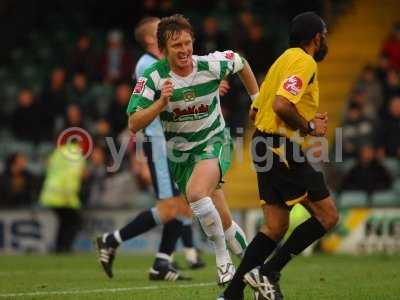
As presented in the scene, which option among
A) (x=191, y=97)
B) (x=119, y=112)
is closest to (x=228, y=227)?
(x=191, y=97)

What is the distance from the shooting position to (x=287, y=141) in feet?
25.3

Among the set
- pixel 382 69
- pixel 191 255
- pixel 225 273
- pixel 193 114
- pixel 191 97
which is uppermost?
pixel 382 69

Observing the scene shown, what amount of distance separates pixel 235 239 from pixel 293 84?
2.13m

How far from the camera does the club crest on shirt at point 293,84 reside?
24.6ft

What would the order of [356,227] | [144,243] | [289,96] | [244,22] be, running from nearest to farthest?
1. [289,96]
2. [356,227]
3. [144,243]
4. [244,22]

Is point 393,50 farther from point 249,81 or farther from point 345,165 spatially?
point 249,81

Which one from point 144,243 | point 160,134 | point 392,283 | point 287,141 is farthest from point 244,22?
point 287,141

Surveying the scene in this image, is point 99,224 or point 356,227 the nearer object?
point 356,227

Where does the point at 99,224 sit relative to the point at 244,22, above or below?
below

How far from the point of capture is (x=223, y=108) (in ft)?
58.1

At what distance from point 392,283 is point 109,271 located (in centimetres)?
281

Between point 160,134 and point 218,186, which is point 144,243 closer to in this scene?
point 160,134

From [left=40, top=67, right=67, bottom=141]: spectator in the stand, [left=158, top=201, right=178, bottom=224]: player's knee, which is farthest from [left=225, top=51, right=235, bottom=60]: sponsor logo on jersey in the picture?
[left=40, top=67, right=67, bottom=141]: spectator in the stand

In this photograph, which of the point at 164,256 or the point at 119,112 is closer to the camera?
the point at 164,256
